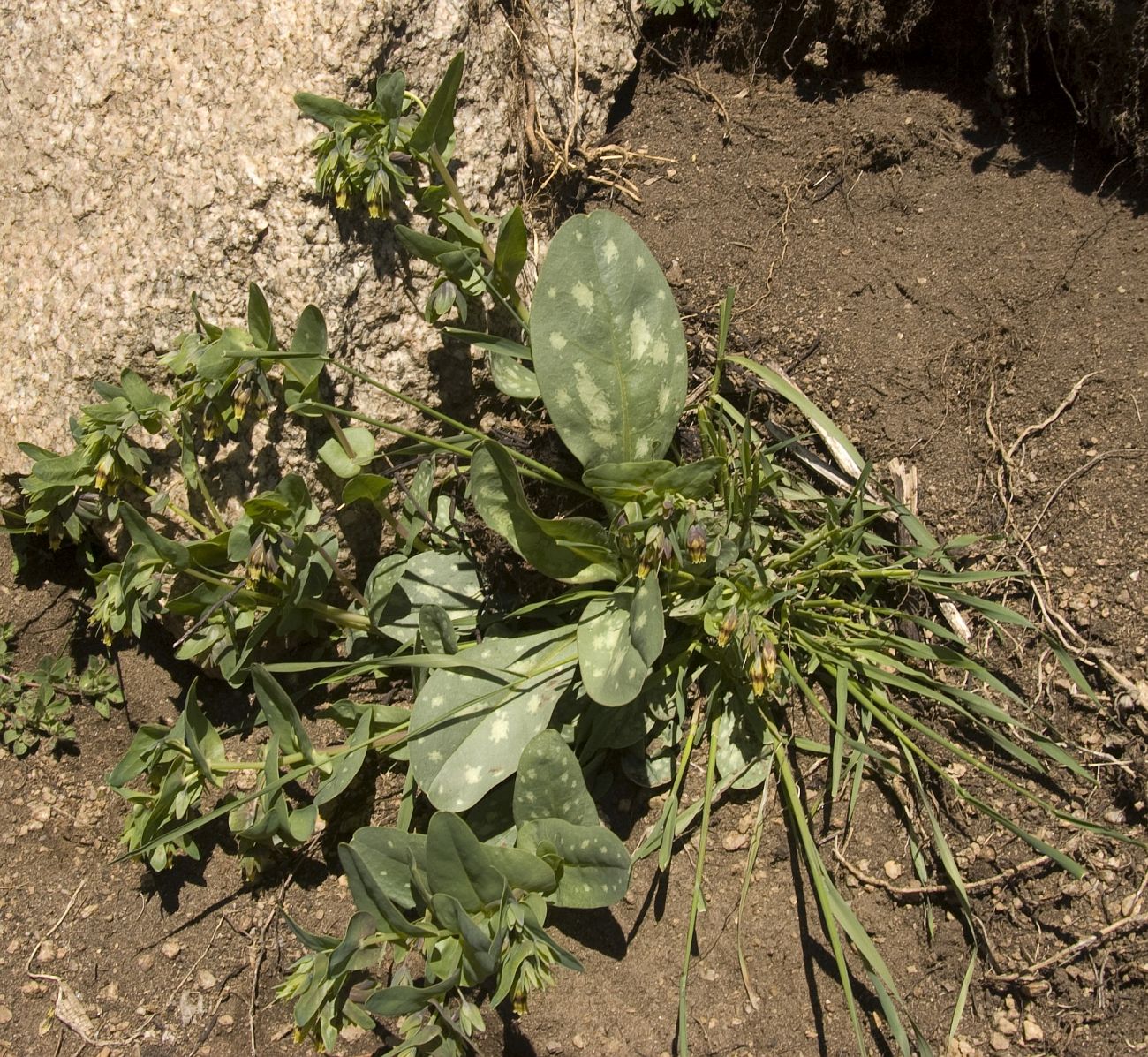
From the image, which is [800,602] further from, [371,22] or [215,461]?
[371,22]

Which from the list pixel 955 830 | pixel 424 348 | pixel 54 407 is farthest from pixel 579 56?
pixel 955 830

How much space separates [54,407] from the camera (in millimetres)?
2445

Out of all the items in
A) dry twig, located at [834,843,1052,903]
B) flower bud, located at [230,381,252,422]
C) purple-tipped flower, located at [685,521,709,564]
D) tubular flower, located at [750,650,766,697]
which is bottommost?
dry twig, located at [834,843,1052,903]

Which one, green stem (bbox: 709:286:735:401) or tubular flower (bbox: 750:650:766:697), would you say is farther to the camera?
green stem (bbox: 709:286:735:401)

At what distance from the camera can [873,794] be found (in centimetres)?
238

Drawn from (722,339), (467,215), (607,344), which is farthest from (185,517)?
(722,339)

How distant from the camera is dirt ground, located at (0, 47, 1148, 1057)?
7.34 feet

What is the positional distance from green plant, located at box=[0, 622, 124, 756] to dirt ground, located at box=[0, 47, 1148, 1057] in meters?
0.05

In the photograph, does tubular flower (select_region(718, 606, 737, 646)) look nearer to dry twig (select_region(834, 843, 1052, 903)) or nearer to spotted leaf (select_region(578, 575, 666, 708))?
spotted leaf (select_region(578, 575, 666, 708))

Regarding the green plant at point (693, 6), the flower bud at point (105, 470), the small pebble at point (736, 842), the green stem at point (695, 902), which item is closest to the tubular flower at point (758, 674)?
the green stem at point (695, 902)

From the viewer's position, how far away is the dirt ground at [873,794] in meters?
2.24

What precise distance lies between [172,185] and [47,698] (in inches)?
52.7

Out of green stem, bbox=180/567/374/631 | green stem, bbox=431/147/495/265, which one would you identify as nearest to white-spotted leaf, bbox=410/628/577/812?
green stem, bbox=180/567/374/631

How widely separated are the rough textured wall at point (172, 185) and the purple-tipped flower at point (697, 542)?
89 centimetres
